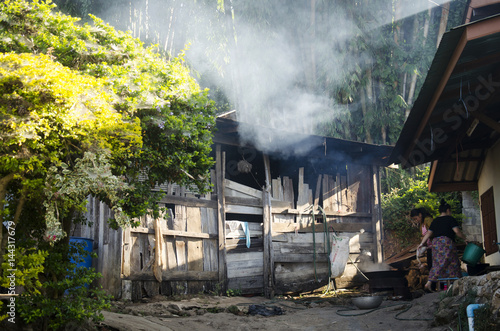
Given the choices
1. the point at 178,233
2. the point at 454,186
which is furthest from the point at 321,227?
the point at 178,233

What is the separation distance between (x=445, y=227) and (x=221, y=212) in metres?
4.98

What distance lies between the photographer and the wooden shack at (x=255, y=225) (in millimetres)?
9898

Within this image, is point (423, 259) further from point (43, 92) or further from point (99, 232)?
point (43, 92)

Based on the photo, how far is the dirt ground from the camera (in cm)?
683

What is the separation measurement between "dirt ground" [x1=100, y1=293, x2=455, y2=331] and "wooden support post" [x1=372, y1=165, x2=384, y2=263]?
3.35 meters

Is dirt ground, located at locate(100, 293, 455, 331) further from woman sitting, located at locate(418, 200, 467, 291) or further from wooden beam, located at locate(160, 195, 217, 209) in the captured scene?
wooden beam, located at locate(160, 195, 217, 209)

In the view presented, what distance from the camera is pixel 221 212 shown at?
37.0 ft

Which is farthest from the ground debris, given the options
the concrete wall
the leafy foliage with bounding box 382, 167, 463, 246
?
the leafy foliage with bounding box 382, 167, 463, 246

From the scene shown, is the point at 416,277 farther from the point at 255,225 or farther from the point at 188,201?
the point at 188,201

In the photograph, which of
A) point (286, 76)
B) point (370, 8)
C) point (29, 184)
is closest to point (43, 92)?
point (29, 184)

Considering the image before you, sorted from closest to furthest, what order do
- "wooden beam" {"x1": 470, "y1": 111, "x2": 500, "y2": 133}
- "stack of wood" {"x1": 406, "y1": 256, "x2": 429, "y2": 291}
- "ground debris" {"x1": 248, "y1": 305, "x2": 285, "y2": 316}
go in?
1. "wooden beam" {"x1": 470, "y1": 111, "x2": 500, "y2": 133}
2. "ground debris" {"x1": 248, "y1": 305, "x2": 285, "y2": 316}
3. "stack of wood" {"x1": 406, "y1": 256, "x2": 429, "y2": 291}

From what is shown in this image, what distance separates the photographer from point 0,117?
4414mm

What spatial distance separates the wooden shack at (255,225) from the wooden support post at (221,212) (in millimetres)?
24

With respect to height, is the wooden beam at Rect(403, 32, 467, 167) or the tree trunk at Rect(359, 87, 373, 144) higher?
the tree trunk at Rect(359, 87, 373, 144)
